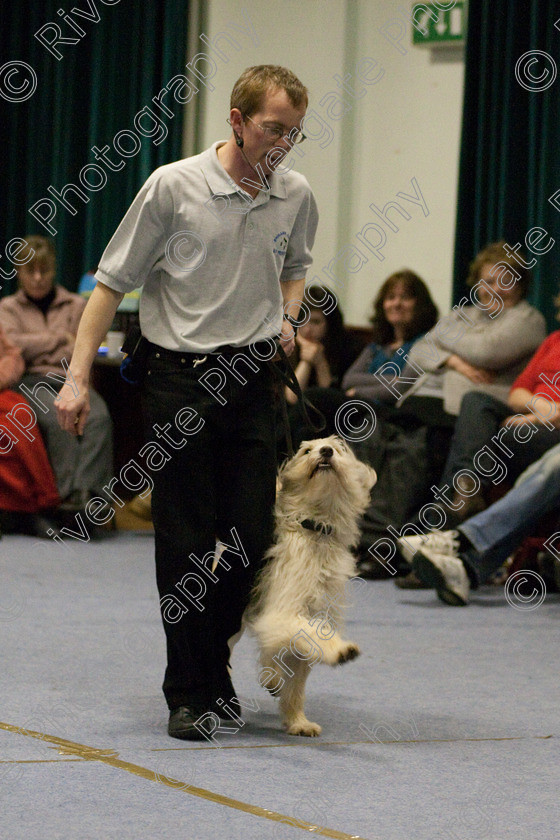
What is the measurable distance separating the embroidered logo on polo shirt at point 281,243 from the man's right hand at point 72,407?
1.70 ft

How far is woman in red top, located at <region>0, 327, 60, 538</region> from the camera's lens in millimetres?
4988

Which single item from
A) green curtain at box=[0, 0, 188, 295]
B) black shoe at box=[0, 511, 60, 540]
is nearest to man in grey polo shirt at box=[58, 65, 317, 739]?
black shoe at box=[0, 511, 60, 540]

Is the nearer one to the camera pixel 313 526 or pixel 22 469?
pixel 313 526

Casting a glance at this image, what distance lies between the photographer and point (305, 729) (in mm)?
2379

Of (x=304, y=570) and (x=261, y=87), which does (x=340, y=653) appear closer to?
(x=304, y=570)

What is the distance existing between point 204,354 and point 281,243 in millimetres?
317

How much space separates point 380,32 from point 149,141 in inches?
59.6

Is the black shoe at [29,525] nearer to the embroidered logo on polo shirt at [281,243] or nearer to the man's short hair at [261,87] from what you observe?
the embroidered logo on polo shirt at [281,243]

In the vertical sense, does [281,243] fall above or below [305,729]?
above

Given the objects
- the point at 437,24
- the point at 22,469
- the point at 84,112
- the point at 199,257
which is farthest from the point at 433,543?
the point at 84,112

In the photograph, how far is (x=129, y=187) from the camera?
6.51 meters

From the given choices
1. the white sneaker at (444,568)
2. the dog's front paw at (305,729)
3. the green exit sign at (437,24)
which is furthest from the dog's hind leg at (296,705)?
the green exit sign at (437,24)

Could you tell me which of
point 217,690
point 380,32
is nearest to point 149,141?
point 380,32

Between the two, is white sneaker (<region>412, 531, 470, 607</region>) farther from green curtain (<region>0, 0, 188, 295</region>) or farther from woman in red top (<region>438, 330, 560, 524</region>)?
green curtain (<region>0, 0, 188, 295</region>)
